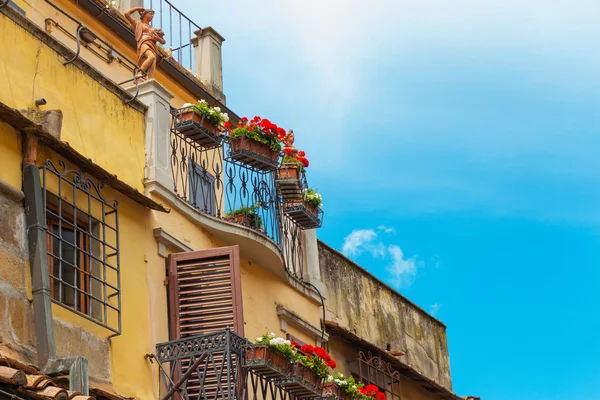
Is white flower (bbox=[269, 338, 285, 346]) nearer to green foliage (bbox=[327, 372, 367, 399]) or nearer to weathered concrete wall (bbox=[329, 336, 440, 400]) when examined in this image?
green foliage (bbox=[327, 372, 367, 399])

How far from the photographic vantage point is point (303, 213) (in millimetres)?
18500

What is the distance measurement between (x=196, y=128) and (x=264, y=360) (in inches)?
142

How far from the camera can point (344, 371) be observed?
19.8 meters

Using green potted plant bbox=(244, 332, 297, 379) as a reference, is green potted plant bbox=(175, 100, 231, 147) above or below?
above

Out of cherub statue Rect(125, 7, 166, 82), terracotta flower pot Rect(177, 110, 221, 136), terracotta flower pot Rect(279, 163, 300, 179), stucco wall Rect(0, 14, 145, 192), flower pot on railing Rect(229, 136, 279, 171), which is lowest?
stucco wall Rect(0, 14, 145, 192)

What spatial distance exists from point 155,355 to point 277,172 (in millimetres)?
4681

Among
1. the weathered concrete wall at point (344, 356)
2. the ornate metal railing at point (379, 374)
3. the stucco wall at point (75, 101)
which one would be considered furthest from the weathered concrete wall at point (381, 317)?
the stucco wall at point (75, 101)

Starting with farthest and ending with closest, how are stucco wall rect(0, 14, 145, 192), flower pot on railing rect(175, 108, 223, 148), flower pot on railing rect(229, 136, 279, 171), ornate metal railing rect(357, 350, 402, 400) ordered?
1. ornate metal railing rect(357, 350, 402, 400)
2. flower pot on railing rect(229, 136, 279, 171)
3. flower pot on railing rect(175, 108, 223, 148)
4. stucco wall rect(0, 14, 145, 192)

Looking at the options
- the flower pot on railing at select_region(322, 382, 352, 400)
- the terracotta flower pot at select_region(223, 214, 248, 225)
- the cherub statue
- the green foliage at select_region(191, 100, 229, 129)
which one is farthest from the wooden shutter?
the cherub statue

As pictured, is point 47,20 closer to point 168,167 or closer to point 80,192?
point 168,167

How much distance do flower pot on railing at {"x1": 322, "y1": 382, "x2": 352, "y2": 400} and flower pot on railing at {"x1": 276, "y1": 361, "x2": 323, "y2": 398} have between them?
0.84 feet

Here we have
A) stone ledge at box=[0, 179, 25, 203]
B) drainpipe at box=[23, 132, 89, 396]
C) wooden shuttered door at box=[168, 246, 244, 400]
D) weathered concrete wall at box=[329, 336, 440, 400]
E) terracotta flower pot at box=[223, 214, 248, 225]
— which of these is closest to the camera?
drainpipe at box=[23, 132, 89, 396]

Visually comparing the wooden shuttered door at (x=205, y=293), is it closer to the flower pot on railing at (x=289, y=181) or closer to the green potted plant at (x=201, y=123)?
the green potted plant at (x=201, y=123)

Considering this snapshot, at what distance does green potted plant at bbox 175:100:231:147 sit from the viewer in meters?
16.5
